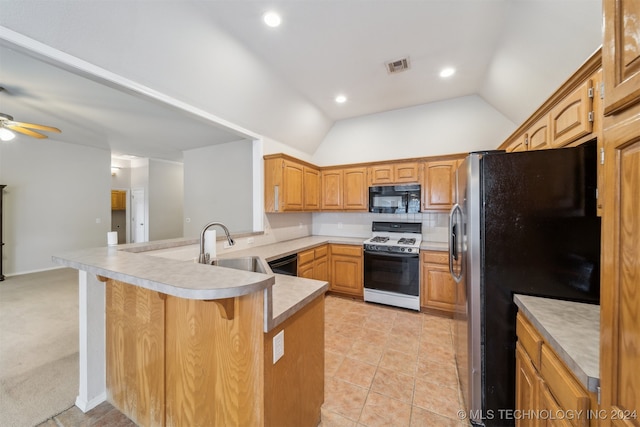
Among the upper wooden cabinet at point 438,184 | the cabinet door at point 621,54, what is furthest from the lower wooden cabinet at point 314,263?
the cabinet door at point 621,54

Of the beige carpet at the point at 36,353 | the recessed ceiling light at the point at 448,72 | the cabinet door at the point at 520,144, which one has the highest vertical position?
the recessed ceiling light at the point at 448,72

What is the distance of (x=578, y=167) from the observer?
1237 millimetres

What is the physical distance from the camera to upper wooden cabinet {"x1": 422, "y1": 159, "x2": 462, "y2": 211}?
3.17 meters

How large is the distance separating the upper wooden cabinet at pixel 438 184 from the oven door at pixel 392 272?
82 centimetres

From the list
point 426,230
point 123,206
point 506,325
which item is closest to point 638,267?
point 506,325

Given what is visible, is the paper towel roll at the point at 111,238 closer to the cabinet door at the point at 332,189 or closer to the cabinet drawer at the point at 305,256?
the cabinet drawer at the point at 305,256

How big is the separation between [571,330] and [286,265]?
237 centimetres

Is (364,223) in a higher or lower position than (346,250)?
higher

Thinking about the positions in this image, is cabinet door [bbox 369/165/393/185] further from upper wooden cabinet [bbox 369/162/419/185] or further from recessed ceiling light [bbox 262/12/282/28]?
recessed ceiling light [bbox 262/12/282/28]

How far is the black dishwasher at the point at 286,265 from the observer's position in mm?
2613

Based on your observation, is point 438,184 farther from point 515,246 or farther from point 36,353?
point 36,353

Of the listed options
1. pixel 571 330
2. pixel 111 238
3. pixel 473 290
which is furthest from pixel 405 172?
pixel 111 238

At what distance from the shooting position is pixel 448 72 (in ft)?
9.14

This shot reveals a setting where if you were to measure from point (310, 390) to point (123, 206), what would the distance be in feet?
28.8
